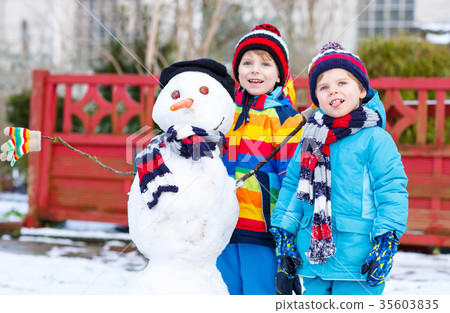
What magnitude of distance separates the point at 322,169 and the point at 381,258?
39 cm

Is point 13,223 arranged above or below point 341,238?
below

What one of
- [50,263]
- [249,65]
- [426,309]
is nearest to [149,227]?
[249,65]

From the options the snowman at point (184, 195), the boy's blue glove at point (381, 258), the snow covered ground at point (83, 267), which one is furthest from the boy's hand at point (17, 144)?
the boy's blue glove at point (381, 258)

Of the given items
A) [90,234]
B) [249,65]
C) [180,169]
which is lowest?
[90,234]

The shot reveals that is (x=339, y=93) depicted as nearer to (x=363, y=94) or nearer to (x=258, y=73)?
(x=363, y=94)

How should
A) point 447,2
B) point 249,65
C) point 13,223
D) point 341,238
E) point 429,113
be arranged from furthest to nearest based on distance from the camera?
point 447,2 → point 13,223 → point 429,113 → point 249,65 → point 341,238

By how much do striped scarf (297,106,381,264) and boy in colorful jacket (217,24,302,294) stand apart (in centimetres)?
29

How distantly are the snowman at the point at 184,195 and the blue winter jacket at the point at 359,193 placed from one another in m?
0.38

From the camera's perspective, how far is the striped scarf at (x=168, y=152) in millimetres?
1902

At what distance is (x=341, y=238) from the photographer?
6.20 ft

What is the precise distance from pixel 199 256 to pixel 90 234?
10.4 feet

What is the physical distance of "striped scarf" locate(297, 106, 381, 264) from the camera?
1.85m

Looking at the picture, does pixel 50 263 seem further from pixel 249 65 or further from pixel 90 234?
pixel 249 65

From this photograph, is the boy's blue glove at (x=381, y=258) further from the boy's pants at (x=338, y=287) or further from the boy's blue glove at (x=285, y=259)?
the boy's blue glove at (x=285, y=259)
